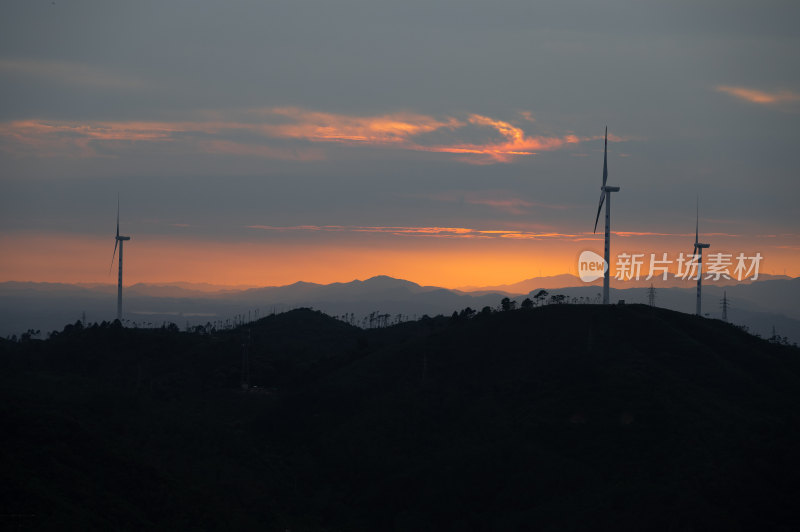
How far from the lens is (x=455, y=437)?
472 ft

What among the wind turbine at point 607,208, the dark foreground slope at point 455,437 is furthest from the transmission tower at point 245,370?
the wind turbine at point 607,208

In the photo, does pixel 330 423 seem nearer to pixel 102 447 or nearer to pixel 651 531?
pixel 102 447

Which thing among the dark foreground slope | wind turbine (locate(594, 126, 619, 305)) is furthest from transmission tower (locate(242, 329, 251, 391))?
wind turbine (locate(594, 126, 619, 305))

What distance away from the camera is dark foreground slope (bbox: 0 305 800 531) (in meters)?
110

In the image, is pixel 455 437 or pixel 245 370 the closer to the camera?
pixel 455 437

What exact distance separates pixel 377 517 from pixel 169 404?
59.6 meters

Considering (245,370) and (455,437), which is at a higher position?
(245,370)

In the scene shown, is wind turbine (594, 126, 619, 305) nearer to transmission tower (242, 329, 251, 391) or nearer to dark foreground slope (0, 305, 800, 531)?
dark foreground slope (0, 305, 800, 531)

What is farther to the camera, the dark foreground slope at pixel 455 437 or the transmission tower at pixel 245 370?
the transmission tower at pixel 245 370

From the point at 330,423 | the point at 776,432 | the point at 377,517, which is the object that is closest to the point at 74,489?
the point at 377,517

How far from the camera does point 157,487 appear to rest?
114m

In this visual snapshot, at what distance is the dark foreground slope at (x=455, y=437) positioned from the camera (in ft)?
362

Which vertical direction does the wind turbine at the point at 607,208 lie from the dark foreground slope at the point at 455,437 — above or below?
above

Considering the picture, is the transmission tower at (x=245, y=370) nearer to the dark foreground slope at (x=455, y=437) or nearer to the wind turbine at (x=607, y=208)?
the dark foreground slope at (x=455, y=437)
